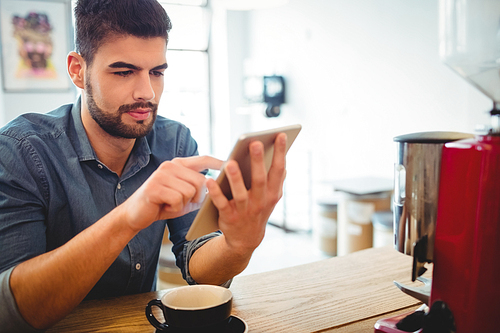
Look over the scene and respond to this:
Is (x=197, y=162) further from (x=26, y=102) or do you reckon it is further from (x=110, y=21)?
(x=26, y=102)

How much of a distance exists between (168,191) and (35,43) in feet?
15.3

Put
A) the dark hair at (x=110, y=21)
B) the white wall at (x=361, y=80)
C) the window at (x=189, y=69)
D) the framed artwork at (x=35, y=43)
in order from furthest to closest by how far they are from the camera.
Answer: the window at (x=189, y=69) < the framed artwork at (x=35, y=43) < the white wall at (x=361, y=80) < the dark hair at (x=110, y=21)

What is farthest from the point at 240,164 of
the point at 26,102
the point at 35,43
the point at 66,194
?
the point at 35,43

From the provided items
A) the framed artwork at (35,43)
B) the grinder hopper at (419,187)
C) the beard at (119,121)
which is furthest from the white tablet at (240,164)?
the framed artwork at (35,43)

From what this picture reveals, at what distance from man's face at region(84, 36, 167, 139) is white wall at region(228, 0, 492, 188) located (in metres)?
2.26

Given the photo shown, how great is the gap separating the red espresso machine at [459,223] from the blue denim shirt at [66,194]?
596mm

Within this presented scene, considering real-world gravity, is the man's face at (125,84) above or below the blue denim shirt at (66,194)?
above

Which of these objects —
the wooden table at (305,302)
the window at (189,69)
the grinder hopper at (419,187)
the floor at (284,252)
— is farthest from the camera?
the window at (189,69)

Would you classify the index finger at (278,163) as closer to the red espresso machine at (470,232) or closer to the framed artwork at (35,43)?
the red espresso machine at (470,232)

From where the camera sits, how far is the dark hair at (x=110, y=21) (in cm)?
108

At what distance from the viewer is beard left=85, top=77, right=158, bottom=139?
3.67 ft

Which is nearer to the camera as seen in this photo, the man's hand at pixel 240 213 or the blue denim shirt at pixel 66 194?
the man's hand at pixel 240 213

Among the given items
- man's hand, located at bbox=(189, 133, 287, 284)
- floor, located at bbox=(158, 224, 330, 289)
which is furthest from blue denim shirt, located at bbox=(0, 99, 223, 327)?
floor, located at bbox=(158, 224, 330, 289)

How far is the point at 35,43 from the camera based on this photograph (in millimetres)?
4598
